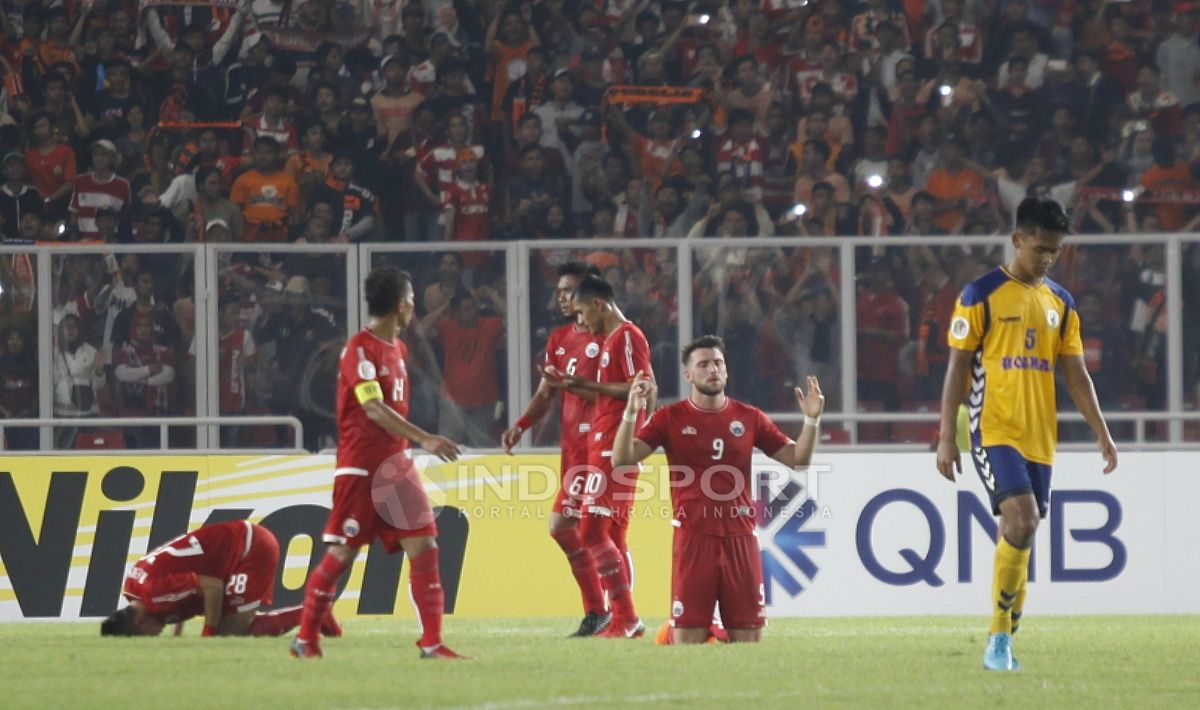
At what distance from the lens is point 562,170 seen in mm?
17297

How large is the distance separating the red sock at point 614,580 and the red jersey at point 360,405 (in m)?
2.02

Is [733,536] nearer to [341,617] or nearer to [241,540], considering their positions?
[241,540]

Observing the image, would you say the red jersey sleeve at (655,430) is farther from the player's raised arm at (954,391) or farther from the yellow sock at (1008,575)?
the yellow sock at (1008,575)

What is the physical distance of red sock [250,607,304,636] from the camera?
10.0m

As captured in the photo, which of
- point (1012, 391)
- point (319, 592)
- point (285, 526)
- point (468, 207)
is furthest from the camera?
point (468, 207)

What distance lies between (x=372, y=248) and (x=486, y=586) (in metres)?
2.52

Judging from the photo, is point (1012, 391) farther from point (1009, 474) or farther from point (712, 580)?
point (712, 580)

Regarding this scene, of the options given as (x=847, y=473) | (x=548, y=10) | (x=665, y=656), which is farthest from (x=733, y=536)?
(x=548, y=10)

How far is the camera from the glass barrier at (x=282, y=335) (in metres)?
13.4

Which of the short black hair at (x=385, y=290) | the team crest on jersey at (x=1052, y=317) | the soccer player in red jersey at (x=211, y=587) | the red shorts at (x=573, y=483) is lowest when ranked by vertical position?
the soccer player in red jersey at (x=211, y=587)

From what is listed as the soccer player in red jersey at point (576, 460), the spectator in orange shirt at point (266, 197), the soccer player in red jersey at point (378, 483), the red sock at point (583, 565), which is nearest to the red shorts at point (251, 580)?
the soccer player in red jersey at point (576, 460)

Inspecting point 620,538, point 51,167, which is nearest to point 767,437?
point 620,538

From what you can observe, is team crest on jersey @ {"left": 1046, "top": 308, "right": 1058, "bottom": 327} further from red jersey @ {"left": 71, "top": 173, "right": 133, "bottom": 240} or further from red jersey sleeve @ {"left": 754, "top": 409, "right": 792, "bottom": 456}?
red jersey @ {"left": 71, "top": 173, "right": 133, "bottom": 240}

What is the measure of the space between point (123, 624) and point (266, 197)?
714 centimetres
